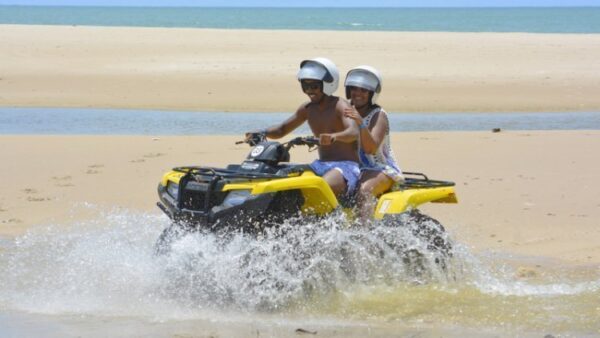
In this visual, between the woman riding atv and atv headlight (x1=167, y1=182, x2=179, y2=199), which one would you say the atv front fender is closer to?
the woman riding atv

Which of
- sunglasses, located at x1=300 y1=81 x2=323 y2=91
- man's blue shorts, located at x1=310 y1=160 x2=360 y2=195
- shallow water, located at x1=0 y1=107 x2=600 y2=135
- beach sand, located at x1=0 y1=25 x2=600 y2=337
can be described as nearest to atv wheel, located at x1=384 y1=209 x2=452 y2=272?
man's blue shorts, located at x1=310 y1=160 x2=360 y2=195

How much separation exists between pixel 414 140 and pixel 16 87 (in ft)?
36.6

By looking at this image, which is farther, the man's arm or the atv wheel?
the atv wheel

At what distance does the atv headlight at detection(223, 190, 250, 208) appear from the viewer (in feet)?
21.6

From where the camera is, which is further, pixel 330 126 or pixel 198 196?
pixel 330 126

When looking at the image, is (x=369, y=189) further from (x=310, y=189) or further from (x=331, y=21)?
(x=331, y=21)

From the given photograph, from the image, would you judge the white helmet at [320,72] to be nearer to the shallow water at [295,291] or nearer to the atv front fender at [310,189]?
the atv front fender at [310,189]

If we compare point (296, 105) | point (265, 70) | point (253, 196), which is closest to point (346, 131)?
point (253, 196)

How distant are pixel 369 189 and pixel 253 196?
1056 millimetres

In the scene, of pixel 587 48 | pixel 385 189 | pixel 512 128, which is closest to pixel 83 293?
pixel 385 189

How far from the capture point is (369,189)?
7.29 m

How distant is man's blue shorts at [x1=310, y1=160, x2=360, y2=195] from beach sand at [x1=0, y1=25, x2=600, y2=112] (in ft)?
44.2

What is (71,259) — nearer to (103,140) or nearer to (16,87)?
(103,140)

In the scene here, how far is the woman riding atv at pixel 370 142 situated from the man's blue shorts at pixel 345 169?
8 centimetres
